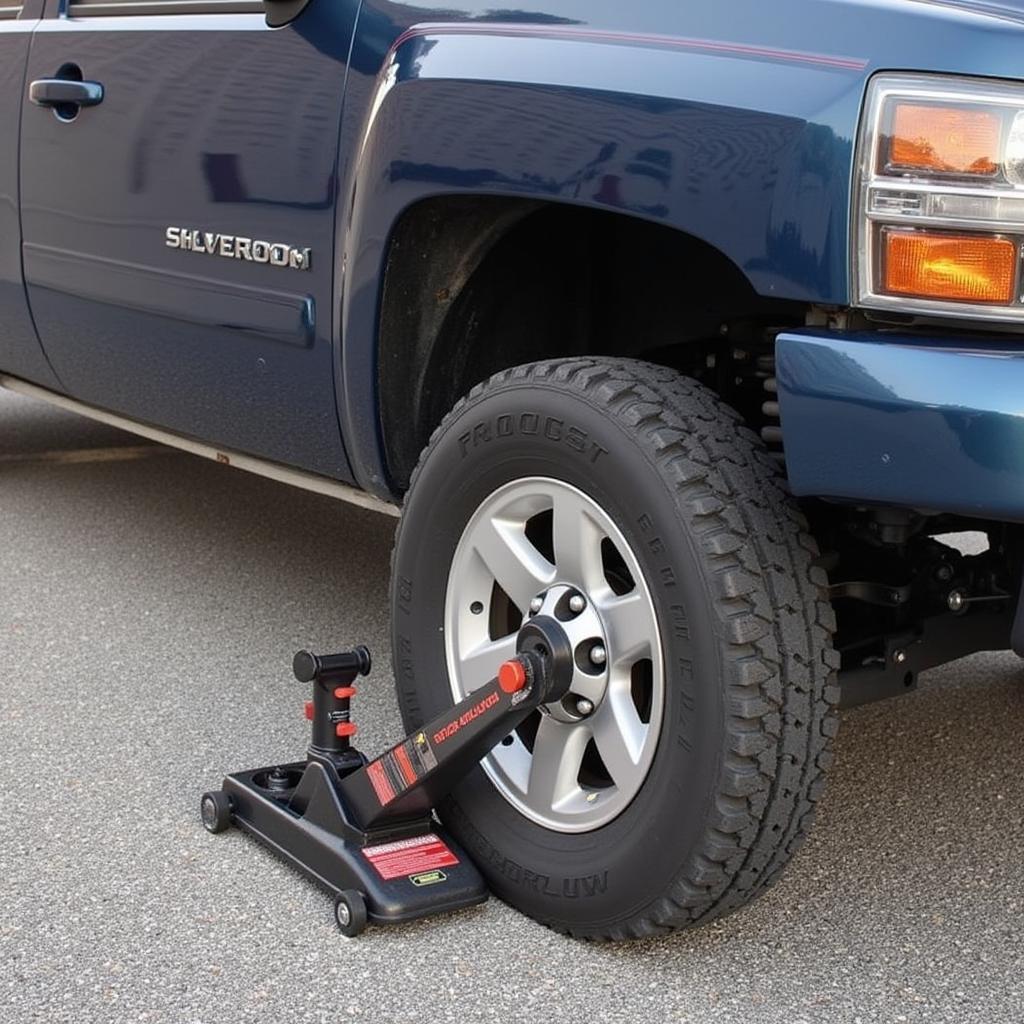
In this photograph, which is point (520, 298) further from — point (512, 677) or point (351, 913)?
point (351, 913)

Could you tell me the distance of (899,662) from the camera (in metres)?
2.48

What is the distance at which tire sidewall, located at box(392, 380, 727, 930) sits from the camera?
2057mm

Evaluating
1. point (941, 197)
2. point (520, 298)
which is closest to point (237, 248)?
point (520, 298)

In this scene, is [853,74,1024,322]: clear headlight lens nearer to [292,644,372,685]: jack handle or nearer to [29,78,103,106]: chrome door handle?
[292,644,372,685]: jack handle

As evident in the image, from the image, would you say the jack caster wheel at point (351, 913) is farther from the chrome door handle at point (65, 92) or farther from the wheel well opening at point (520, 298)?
the chrome door handle at point (65, 92)

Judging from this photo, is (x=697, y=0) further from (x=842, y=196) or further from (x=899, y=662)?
(x=899, y=662)

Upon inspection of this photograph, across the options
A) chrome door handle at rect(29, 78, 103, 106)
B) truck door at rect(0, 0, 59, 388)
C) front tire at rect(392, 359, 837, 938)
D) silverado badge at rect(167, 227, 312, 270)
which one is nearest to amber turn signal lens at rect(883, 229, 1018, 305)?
front tire at rect(392, 359, 837, 938)

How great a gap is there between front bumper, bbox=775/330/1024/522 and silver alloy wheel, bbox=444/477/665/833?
34 cm

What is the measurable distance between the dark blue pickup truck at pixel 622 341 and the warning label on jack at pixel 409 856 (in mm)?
52

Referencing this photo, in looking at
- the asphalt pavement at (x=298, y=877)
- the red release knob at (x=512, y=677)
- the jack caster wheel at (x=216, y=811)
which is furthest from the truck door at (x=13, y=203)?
the red release knob at (x=512, y=677)

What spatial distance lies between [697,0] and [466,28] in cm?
44

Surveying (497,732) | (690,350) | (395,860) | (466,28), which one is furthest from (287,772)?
(466,28)

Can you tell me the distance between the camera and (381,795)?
2369mm

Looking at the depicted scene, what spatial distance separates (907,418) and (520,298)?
41.1 inches
